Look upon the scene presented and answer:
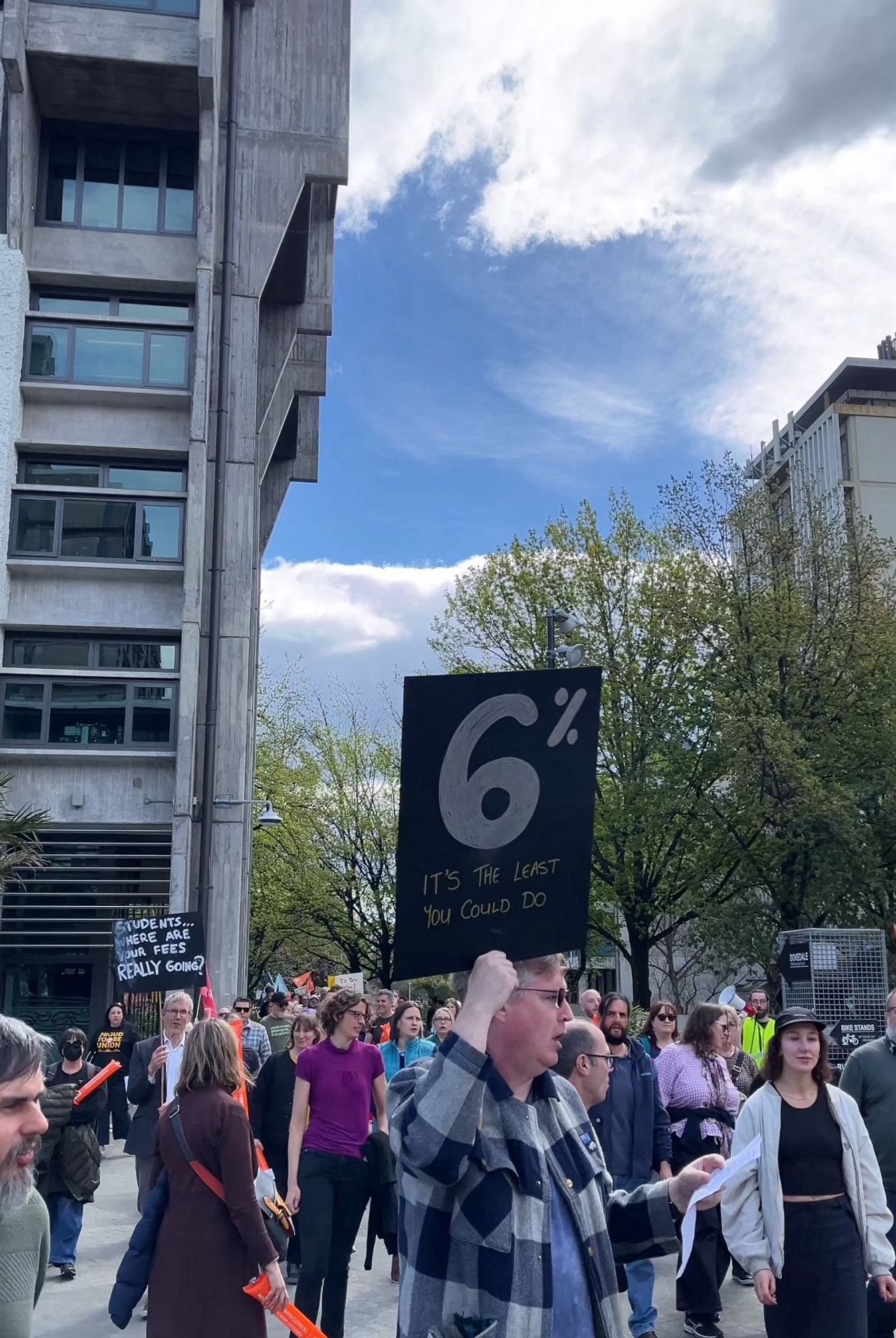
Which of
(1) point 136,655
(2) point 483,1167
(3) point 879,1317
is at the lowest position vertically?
(3) point 879,1317

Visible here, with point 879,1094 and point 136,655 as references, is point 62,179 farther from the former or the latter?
point 879,1094

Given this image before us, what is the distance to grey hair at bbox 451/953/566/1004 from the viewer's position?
3.00 m

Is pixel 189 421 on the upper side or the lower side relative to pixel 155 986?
upper

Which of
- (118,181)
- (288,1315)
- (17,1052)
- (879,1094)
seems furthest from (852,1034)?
(118,181)

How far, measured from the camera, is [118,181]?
27.8 meters

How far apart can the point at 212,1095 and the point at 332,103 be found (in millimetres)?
26790

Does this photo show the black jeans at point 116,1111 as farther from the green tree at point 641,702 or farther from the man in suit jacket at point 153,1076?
the green tree at point 641,702

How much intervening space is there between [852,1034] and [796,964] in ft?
6.45

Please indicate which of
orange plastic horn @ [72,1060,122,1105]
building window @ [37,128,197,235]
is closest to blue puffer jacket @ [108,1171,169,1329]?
orange plastic horn @ [72,1060,122,1105]

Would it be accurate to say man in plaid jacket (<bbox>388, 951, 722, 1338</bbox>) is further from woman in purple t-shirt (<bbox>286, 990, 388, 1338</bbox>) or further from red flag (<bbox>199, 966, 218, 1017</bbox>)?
red flag (<bbox>199, 966, 218, 1017</bbox>)

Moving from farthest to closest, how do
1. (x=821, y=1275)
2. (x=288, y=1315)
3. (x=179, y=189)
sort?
(x=179, y=189) < (x=288, y=1315) < (x=821, y=1275)

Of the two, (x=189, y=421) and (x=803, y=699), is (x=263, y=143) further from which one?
(x=803, y=699)

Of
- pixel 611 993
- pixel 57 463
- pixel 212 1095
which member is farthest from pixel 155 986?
pixel 57 463

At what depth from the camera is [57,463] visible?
88.7 ft
